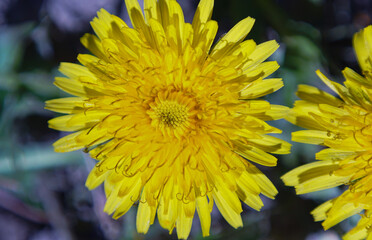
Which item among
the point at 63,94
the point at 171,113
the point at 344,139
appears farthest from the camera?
the point at 63,94

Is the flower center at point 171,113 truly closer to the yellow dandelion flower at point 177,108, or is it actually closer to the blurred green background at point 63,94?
the yellow dandelion flower at point 177,108

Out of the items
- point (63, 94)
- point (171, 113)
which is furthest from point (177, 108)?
point (63, 94)

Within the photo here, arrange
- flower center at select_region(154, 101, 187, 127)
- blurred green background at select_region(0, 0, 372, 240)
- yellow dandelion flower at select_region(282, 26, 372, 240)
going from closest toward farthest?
yellow dandelion flower at select_region(282, 26, 372, 240), flower center at select_region(154, 101, 187, 127), blurred green background at select_region(0, 0, 372, 240)

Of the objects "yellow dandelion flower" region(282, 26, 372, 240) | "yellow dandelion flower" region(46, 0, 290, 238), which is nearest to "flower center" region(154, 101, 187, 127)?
"yellow dandelion flower" region(46, 0, 290, 238)

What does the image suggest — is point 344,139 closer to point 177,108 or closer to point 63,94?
point 177,108

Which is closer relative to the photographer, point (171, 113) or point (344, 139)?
point (344, 139)

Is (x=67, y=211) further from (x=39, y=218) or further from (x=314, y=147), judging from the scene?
(x=314, y=147)

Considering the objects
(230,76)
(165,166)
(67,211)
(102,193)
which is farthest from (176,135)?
(67,211)

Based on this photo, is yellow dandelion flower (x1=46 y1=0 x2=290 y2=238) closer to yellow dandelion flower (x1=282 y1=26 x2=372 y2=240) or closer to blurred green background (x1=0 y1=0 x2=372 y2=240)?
yellow dandelion flower (x1=282 y1=26 x2=372 y2=240)
